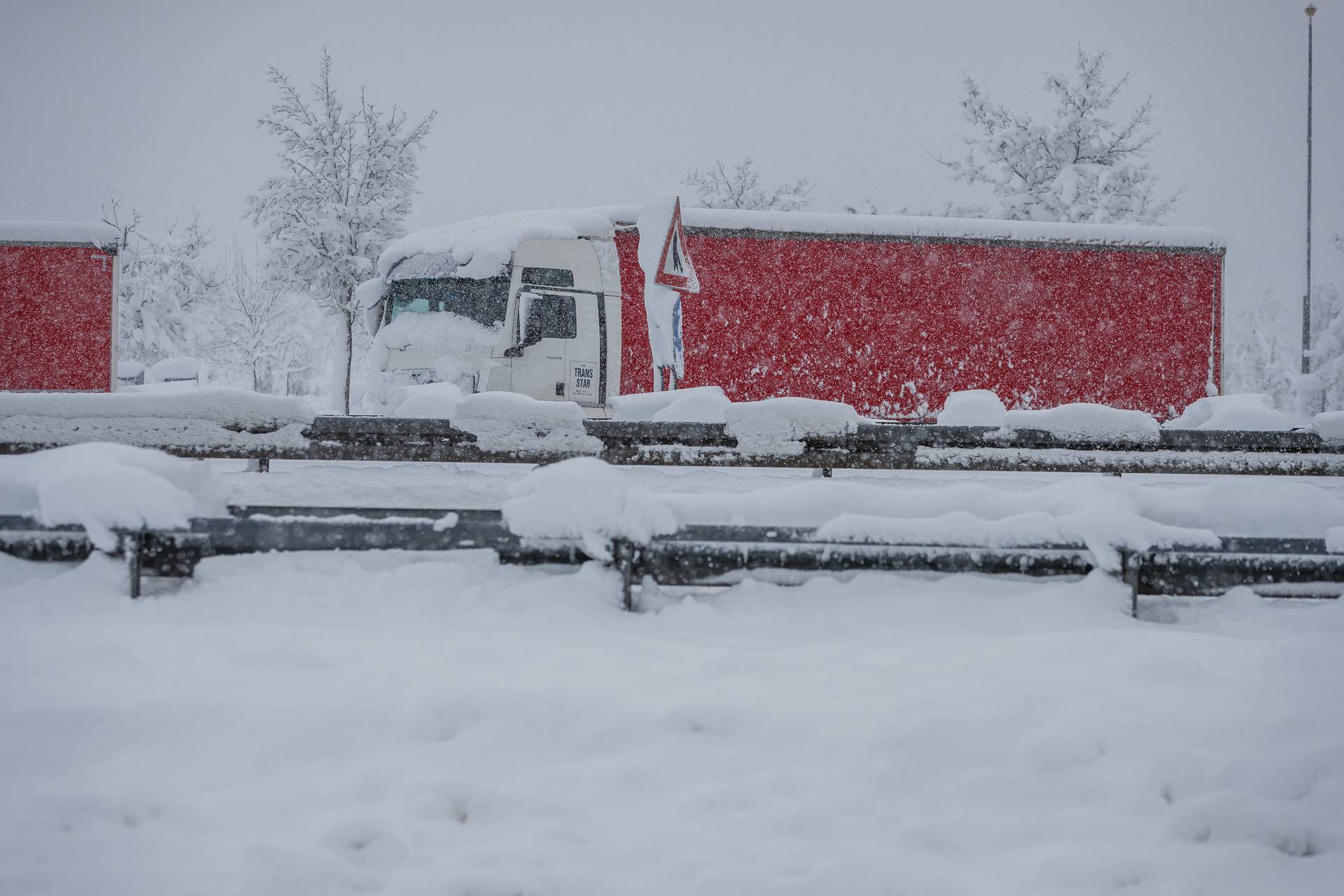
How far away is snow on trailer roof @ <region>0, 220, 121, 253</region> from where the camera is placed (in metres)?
14.1

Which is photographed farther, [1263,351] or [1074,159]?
[1263,351]

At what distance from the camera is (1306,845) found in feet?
7.55

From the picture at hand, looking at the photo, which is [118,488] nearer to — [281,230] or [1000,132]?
[281,230]

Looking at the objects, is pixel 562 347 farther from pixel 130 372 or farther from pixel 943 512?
pixel 130 372

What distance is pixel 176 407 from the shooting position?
5898 millimetres

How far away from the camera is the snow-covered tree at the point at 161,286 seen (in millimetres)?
37281

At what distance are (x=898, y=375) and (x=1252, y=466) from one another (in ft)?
20.1

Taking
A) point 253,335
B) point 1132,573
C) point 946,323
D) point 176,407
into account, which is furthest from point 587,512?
point 253,335

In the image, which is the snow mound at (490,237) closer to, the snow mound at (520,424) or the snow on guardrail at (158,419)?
the snow mound at (520,424)

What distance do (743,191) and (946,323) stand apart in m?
24.5

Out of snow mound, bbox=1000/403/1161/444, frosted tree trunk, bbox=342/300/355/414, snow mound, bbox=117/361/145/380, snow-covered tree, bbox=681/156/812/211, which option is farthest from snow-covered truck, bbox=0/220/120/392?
snow-covered tree, bbox=681/156/812/211

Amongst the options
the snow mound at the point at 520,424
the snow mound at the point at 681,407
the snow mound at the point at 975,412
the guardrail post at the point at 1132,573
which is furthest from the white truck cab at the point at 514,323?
the guardrail post at the point at 1132,573

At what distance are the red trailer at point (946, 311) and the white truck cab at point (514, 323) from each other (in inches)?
72.9

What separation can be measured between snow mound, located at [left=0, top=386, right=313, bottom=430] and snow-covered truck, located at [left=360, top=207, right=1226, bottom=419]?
209 inches
